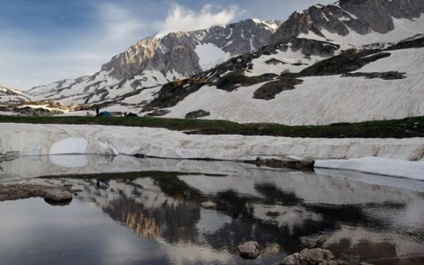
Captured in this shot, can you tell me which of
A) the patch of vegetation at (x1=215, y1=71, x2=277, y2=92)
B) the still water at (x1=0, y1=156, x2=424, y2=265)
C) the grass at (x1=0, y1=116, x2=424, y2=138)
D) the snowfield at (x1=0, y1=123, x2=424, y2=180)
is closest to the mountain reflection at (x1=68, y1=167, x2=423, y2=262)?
the still water at (x1=0, y1=156, x2=424, y2=265)

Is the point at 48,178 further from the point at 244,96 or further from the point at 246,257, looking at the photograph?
the point at 244,96

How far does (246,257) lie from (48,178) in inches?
940

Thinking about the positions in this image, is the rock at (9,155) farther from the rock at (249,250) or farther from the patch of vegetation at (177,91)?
the patch of vegetation at (177,91)

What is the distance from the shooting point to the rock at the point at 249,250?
1441cm

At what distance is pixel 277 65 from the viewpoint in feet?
528

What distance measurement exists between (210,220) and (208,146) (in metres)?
33.1

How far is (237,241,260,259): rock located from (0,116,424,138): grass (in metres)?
34.6

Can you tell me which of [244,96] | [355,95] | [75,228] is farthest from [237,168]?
[244,96]

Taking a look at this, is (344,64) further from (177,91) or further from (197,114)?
(177,91)

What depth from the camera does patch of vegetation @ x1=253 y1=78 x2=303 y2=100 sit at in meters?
98.6

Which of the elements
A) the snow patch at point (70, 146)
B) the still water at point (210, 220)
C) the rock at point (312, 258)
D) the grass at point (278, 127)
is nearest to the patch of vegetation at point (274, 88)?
the grass at point (278, 127)

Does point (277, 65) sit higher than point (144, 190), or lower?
higher

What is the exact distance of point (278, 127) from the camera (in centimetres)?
5856

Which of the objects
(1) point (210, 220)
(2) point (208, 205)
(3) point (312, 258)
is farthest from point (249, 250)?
(2) point (208, 205)
